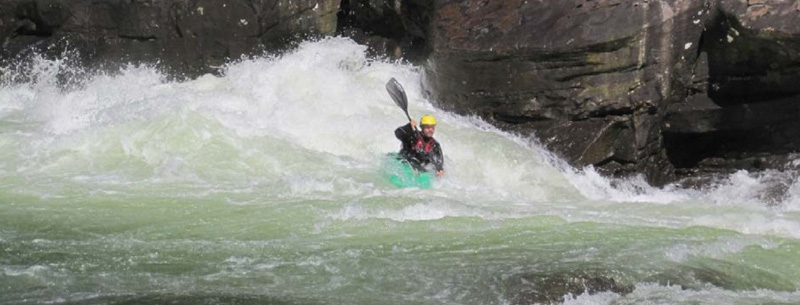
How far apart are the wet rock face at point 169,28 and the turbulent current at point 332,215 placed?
1.26 metres

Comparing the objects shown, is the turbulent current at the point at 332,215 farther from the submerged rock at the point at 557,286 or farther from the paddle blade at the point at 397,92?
the paddle blade at the point at 397,92

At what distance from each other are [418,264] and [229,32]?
8.41m

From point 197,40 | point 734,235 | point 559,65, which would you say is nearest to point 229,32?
point 197,40

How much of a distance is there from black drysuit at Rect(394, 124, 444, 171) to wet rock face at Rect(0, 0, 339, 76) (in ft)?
16.4

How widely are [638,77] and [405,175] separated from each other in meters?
2.87

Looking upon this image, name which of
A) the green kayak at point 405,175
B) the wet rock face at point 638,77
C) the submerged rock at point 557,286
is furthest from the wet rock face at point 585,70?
the submerged rock at point 557,286

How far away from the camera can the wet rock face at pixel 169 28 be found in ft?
45.2

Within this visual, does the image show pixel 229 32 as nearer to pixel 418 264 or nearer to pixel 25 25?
pixel 25 25

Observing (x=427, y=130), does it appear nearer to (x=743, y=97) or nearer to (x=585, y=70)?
(x=585, y=70)

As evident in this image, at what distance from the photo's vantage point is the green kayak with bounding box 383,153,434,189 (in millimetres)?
8633

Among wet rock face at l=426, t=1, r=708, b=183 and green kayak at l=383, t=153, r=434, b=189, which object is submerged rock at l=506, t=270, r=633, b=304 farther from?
wet rock face at l=426, t=1, r=708, b=183

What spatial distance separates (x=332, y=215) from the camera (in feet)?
23.8

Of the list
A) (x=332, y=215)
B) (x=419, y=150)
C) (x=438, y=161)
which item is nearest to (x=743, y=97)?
(x=438, y=161)

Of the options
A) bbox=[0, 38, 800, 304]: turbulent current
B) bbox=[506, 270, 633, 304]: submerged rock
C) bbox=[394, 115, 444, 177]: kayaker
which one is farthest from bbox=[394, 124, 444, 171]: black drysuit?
bbox=[506, 270, 633, 304]: submerged rock
